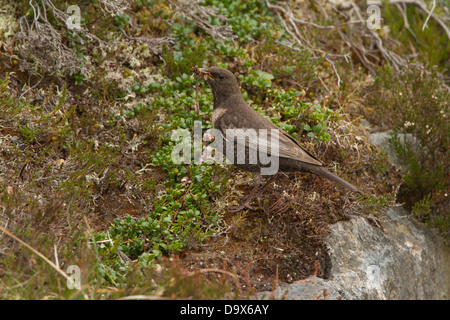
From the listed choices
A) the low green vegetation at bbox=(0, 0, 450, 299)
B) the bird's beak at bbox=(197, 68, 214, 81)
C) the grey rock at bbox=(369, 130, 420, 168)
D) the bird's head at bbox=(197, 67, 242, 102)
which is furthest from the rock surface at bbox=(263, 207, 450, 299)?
the bird's beak at bbox=(197, 68, 214, 81)

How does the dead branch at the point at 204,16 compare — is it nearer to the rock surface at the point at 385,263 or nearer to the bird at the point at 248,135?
the bird at the point at 248,135

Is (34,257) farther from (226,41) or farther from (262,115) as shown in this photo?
(226,41)

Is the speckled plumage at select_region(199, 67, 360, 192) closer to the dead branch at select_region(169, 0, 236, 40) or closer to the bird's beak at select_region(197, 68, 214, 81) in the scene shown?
the bird's beak at select_region(197, 68, 214, 81)

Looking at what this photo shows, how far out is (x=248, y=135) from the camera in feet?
17.3

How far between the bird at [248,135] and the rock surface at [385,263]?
2.43 feet

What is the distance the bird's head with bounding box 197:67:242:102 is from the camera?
18.6 ft

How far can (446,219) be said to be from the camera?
6.16 m

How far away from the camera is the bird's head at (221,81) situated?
18.6ft

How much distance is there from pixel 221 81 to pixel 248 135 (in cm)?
88

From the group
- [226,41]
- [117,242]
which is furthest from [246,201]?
[226,41]

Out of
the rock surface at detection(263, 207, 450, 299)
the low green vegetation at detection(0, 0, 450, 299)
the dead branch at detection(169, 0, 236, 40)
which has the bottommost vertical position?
the rock surface at detection(263, 207, 450, 299)

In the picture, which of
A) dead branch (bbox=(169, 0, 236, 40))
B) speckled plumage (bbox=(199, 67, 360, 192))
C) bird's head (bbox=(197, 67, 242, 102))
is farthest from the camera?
dead branch (bbox=(169, 0, 236, 40))

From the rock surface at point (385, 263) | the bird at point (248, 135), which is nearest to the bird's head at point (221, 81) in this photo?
the bird at point (248, 135)

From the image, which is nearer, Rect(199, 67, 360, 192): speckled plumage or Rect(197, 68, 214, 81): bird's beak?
Rect(199, 67, 360, 192): speckled plumage
